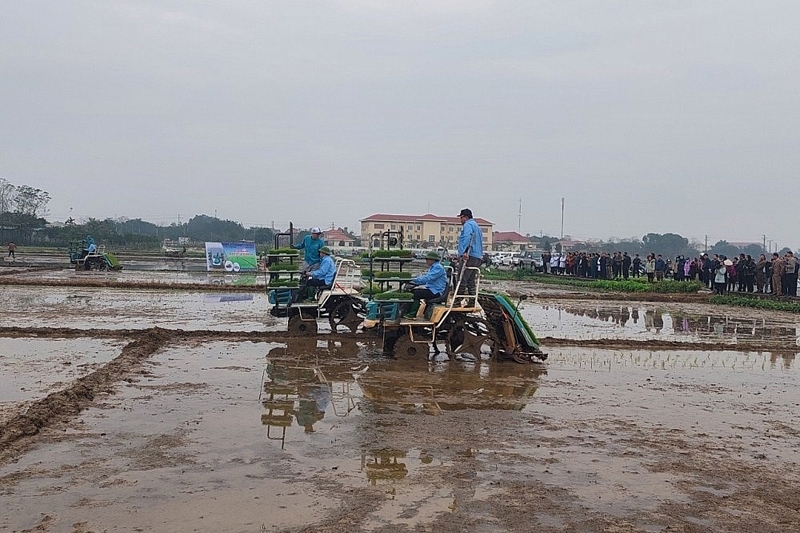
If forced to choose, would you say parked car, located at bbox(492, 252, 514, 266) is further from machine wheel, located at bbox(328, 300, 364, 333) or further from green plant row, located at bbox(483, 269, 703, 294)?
machine wheel, located at bbox(328, 300, 364, 333)

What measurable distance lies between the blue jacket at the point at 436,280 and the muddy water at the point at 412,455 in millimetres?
1653

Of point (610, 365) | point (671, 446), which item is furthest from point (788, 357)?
point (671, 446)

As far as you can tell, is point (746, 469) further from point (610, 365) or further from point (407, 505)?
point (610, 365)

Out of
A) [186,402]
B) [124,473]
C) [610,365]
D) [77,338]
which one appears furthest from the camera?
[77,338]

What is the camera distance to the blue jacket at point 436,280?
489 inches

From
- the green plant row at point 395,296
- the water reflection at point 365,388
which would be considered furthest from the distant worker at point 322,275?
the green plant row at point 395,296

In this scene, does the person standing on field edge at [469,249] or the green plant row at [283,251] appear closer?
the person standing on field edge at [469,249]

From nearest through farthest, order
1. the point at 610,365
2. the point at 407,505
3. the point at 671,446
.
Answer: the point at 407,505 < the point at 671,446 < the point at 610,365

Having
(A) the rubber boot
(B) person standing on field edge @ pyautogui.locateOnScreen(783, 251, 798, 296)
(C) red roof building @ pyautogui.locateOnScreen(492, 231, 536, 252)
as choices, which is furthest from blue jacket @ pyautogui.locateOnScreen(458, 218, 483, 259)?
(C) red roof building @ pyautogui.locateOnScreen(492, 231, 536, 252)

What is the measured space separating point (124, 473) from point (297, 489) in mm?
1403

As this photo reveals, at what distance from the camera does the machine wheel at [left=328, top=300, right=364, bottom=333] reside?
15156mm

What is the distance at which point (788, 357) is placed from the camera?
1392cm

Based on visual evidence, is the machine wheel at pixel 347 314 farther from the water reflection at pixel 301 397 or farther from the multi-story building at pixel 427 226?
the multi-story building at pixel 427 226

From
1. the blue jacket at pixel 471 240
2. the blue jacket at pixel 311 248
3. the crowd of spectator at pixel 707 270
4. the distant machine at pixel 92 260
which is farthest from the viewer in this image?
the distant machine at pixel 92 260
